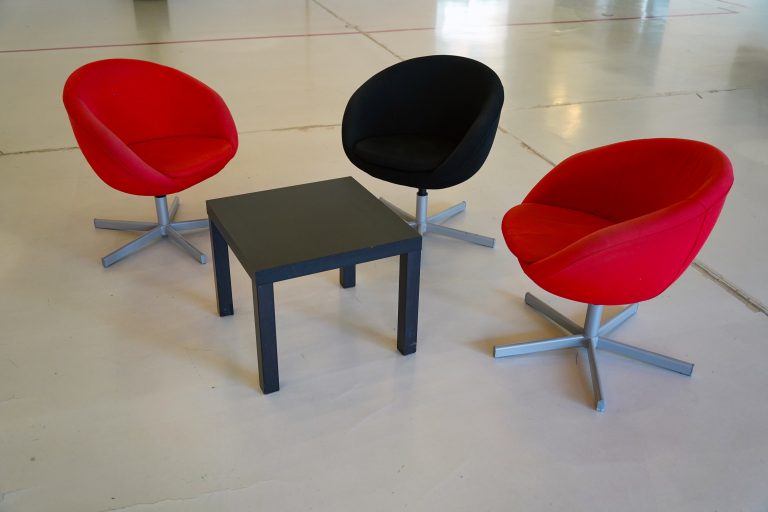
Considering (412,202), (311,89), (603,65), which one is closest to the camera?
(412,202)

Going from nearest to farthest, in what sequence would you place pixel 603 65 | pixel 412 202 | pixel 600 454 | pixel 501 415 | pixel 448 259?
pixel 600 454 → pixel 501 415 → pixel 448 259 → pixel 412 202 → pixel 603 65

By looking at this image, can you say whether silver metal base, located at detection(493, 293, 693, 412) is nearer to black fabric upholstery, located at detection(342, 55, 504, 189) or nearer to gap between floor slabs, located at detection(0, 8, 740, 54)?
black fabric upholstery, located at detection(342, 55, 504, 189)

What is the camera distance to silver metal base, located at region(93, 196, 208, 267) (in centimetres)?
334

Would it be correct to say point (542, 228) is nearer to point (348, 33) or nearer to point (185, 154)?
point (185, 154)

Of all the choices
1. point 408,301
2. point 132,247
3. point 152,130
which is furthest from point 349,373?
point 152,130

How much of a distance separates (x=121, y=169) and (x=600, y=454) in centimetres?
221

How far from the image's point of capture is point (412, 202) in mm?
4039

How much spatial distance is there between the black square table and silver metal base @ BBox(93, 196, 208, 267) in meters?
0.62

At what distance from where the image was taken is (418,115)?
11.9ft

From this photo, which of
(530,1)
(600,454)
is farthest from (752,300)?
(530,1)

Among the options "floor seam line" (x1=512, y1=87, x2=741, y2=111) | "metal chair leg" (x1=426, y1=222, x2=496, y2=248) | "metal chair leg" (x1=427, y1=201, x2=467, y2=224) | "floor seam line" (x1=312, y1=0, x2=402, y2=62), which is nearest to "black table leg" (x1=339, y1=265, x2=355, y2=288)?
"metal chair leg" (x1=426, y1=222, x2=496, y2=248)

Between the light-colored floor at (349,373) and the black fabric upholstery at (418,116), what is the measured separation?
1.52 feet

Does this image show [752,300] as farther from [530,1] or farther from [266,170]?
[530,1]

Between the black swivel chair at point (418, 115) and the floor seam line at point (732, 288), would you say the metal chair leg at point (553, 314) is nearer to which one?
the black swivel chair at point (418, 115)
